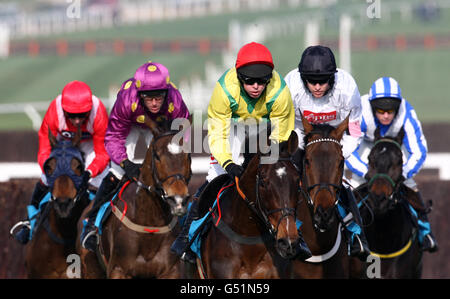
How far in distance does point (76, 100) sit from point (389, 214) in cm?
263

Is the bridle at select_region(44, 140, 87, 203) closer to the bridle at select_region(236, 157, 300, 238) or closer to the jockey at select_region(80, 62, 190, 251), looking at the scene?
the jockey at select_region(80, 62, 190, 251)

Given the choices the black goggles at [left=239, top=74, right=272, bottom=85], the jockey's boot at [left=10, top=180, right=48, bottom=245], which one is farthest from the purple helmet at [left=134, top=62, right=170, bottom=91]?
the jockey's boot at [left=10, top=180, right=48, bottom=245]

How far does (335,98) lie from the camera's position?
596 centimetres

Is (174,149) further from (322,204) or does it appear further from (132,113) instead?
(322,204)

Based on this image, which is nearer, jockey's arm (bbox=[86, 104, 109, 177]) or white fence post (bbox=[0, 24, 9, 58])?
jockey's arm (bbox=[86, 104, 109, 177])

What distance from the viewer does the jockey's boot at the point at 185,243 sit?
5500 millimetres

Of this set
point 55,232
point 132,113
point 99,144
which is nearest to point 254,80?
point 132,113

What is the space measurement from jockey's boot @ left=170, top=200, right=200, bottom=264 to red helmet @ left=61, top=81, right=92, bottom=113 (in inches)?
62.0

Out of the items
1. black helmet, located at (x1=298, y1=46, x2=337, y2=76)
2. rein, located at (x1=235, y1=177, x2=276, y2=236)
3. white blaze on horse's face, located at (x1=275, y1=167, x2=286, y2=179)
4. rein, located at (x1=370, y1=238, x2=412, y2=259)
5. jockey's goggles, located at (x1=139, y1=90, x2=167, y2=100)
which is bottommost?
rein, located at (x1=370, y1=238, x2=412, y2=259)

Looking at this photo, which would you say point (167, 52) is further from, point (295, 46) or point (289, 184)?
point (289, 184)

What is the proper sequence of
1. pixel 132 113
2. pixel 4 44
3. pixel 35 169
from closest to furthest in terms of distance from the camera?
pixel 132 113, pixel 35 169, pixel 4 44

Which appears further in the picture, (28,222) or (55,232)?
(28,222)

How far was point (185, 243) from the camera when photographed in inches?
217

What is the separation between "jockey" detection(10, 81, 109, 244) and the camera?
22.0 feet
